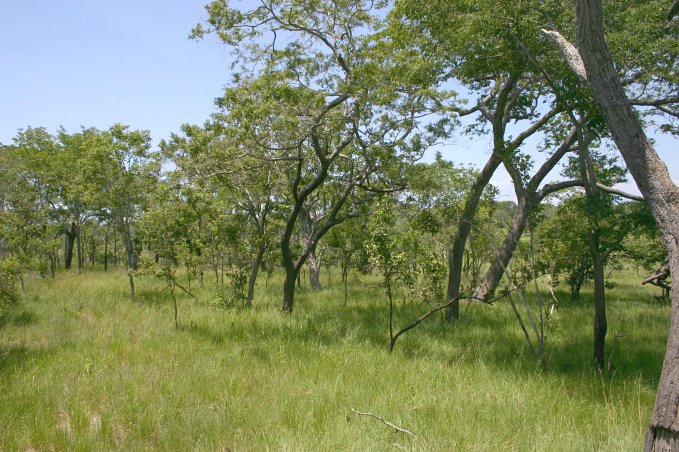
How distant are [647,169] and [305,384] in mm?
4477

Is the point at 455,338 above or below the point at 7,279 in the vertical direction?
below

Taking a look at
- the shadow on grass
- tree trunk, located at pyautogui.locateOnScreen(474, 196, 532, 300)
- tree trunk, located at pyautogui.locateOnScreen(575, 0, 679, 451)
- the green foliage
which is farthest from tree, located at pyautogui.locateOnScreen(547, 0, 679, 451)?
the green foliage

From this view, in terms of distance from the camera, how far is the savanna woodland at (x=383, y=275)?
449 centimetres

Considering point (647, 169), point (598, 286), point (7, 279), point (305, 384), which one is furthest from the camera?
point (7, 279)

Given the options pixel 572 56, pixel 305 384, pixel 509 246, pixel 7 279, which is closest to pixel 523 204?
pixel 509 246

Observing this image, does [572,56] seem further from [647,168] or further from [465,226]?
[465,226]

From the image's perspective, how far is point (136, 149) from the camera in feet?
41.6

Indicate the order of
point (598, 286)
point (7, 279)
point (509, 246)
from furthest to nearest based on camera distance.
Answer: point (509, 246) < point (7, 279) < point (598, 286)

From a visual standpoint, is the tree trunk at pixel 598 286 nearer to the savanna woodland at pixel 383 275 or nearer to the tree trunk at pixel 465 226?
the savanna woodland at pixel 383 275

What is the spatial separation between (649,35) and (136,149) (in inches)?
475

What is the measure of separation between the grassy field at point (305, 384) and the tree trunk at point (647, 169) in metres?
0.80

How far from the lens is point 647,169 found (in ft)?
12.9

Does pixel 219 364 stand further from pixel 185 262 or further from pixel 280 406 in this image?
pixel 185 262

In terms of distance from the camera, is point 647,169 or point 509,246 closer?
point 647,169
